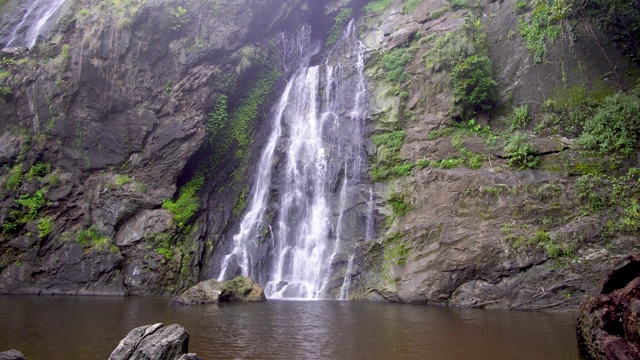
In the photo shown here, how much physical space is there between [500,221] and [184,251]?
14.6 metres

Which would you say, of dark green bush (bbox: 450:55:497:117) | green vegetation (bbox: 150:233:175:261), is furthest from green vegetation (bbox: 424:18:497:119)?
green vegetation (bbox: 150:233:175:261)

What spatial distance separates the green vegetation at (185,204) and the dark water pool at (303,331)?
274 inches

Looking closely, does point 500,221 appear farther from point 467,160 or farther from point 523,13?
point 523,13

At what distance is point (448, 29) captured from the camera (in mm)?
24672

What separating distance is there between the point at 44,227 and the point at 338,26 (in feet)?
75.9

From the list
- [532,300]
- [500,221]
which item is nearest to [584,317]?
[532,300]

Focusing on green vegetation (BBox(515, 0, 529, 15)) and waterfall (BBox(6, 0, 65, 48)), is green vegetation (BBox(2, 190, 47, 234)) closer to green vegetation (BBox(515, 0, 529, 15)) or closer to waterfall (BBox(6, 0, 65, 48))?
waterfall (BBox(6, 0, 65, 48))

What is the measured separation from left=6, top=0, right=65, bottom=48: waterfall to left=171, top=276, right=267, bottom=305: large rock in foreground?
2050 cm

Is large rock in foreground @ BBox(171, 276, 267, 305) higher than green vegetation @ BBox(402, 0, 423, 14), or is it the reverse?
green vegetation @ BBox(402, 0, 423, 14)

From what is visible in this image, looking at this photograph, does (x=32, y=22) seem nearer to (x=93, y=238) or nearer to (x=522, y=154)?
(x=93, y=238)

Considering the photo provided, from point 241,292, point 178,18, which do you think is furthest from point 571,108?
point 178,18

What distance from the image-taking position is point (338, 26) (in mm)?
31797

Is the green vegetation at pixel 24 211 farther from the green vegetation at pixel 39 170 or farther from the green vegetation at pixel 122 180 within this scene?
the green vegetation at pixel 122 180

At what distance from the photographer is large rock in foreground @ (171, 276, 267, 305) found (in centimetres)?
1595
